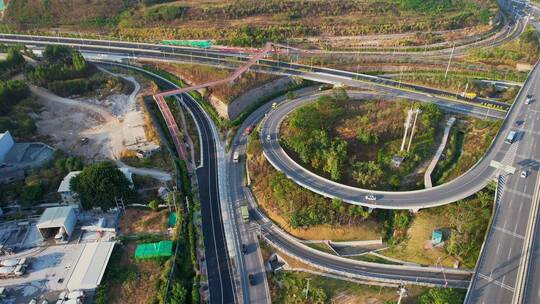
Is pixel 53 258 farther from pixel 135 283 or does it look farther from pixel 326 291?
pixel 326 291

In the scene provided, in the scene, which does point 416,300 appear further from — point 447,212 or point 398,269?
point 447,212

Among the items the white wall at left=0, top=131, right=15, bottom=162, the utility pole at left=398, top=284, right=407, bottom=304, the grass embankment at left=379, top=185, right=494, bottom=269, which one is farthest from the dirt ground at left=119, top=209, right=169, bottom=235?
the utility pole at left=398, top=284, right=407, bottom=304

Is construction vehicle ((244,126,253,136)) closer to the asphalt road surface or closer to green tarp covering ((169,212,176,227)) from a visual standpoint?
green tarp covering ((169,212,176,227))

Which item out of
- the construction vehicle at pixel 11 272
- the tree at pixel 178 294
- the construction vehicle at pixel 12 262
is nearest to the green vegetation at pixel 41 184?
the construction vehicle at pixel 12 262

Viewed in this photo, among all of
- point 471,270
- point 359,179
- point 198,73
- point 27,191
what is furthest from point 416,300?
point 198,73

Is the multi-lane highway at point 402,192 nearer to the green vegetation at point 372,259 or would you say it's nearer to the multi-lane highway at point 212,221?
the green vegetation at point 372,259

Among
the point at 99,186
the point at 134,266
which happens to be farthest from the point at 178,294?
the point at 99,186
